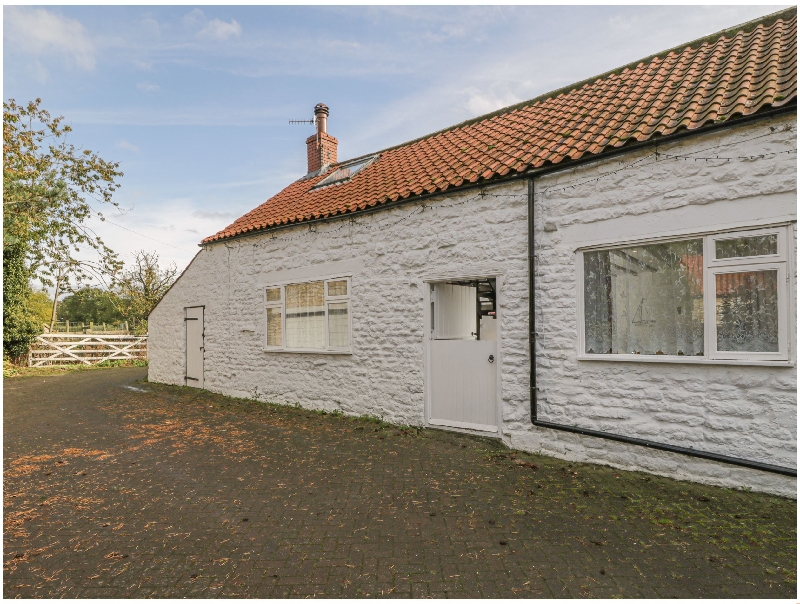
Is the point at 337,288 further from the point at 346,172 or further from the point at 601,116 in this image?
the point at 601,116

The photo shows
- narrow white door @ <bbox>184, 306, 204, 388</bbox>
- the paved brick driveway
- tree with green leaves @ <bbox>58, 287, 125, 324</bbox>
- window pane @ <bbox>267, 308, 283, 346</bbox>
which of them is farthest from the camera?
tree with green leaves @ <bbox>58, 287, 125, 324</bbox>

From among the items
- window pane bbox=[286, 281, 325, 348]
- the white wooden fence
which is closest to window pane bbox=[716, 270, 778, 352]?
window pane bbox=[286, 281, 325, 348]

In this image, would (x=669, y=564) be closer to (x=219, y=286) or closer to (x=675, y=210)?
(x=675, y=210)

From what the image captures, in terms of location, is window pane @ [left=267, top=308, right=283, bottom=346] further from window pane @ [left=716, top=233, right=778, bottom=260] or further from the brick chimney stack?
window pane @ [left=716, top=233, right=778, bottom=260]

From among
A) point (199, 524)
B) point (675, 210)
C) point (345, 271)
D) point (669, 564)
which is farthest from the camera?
point (345, 271)

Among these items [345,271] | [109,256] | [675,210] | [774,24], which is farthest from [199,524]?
[109,256]

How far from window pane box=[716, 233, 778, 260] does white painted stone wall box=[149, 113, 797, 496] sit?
22 centimetres

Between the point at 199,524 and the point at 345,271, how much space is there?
5.59 meters

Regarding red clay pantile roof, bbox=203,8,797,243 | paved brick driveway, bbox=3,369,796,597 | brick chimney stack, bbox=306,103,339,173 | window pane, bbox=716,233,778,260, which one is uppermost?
brick chimney stack, bbox=306,103,339,173

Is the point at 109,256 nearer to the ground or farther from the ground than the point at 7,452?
farther from the ground

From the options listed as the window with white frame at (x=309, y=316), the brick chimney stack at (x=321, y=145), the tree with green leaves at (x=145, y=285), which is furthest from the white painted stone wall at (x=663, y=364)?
the tree with green leaves at (x=145, y=285)

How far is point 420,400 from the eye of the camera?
8008 mm

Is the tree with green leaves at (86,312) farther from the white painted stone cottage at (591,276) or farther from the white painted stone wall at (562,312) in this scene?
the white painted stone wall at (562,312)

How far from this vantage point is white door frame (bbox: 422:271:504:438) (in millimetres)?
7086
